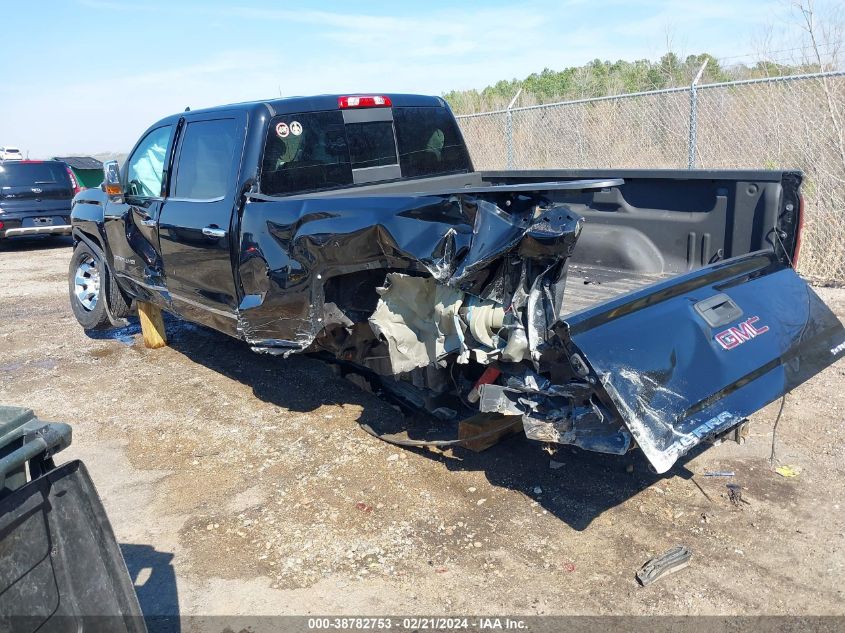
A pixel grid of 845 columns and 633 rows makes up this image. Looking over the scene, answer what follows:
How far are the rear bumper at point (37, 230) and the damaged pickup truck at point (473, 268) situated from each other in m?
9.07

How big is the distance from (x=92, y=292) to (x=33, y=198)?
26.3ft

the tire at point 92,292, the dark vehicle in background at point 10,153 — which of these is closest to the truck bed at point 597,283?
the tire at point 92,292

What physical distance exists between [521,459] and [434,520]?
794 mm

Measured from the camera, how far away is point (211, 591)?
3.19m

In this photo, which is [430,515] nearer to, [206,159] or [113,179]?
[206,159]

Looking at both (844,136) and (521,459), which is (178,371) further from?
(844,136)

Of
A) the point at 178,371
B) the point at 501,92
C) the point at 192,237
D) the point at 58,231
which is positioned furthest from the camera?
the point at 501,92

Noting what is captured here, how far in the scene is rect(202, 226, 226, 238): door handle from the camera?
4638 millimetres

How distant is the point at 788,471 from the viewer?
3.89m

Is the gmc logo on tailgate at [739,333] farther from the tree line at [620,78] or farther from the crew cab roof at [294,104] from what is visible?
the tree line at [620,78]

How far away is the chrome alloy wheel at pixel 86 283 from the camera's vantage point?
7309 mm

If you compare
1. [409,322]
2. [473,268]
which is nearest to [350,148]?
[409,322]

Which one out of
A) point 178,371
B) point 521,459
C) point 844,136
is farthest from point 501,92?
point 521,459

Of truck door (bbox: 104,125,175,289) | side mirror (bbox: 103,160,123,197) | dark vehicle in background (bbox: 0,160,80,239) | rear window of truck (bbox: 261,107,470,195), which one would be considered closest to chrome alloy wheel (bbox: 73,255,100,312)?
truck door (bbox: 104,125,175,289)
